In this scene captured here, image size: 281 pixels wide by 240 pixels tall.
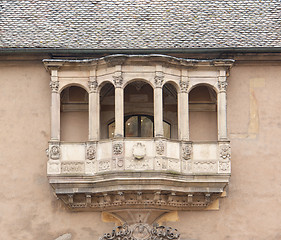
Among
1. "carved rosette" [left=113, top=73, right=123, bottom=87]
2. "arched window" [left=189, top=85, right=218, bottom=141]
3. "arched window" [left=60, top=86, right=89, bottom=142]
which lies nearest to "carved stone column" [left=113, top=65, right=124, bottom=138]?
"carved rosette" [left=113, top=73, right=123, bottom=87]

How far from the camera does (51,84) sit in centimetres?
2650

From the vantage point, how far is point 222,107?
26.4m

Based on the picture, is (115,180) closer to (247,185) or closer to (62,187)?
(62,187)

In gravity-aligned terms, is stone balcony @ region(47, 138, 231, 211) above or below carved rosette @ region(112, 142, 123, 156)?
below

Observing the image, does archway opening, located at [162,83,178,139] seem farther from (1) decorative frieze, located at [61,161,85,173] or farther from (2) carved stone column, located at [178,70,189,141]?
(1) decorative frieze, located at [61,161,85,173]

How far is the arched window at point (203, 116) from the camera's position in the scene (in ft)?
89.2

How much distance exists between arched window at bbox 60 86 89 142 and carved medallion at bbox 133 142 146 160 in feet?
6.79

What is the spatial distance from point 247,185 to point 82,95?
5298mm

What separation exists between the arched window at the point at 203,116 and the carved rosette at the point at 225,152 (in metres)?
1.12

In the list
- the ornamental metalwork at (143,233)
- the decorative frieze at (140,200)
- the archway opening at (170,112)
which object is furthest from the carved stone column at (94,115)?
the ornamental metalwork at (143,233)

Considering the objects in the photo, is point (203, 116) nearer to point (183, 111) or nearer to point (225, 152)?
point (183, 111)

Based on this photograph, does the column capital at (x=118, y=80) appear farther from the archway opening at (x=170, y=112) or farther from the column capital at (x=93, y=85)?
the archway opening at (x=170, y=112)

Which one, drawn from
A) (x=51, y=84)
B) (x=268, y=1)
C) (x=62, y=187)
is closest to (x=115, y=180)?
(x=62, y=187)

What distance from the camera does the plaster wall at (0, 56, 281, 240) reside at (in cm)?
2645
